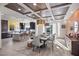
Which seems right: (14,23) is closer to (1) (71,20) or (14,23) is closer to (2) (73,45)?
(1) (71,20)

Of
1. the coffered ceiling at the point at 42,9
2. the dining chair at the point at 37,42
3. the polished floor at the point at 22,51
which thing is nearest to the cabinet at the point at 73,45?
the polished floor at the point at 22,51

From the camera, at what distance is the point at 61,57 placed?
12.2 ft

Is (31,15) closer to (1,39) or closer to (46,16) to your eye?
(46,16)

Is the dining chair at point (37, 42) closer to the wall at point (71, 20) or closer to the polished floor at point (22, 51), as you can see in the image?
the polished floor at point (22, 51)

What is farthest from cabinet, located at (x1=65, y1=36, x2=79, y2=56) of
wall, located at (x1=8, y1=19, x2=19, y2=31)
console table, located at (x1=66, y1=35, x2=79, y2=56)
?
wall, located at (x1=8, y1=19, x2=19, y2=31)

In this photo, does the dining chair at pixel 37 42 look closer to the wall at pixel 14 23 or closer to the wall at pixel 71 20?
the wall at pixel 14 23

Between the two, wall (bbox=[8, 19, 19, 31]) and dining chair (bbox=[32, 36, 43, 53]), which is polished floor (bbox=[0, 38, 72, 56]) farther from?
wall (bbox=[8, 19, 19, 31])

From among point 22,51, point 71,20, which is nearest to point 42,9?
point 71,20

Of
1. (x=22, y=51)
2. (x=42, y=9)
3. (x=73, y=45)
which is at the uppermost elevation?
(x=42, y=9)

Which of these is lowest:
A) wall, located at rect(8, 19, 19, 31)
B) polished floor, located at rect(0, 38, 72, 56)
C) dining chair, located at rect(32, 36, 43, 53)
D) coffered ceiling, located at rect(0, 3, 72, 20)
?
polished floor, located at rect(0, 38, 72, 56)

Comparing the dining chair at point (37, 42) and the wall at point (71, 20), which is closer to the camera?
the wall at point (71, 20)

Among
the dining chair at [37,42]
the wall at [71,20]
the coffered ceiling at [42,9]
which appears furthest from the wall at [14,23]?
the wall at [71,20]

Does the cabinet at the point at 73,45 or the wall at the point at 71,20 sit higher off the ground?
the wall at the point at 71,20

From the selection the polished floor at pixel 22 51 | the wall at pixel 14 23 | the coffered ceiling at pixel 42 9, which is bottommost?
the polished floor at pixel 22 51
